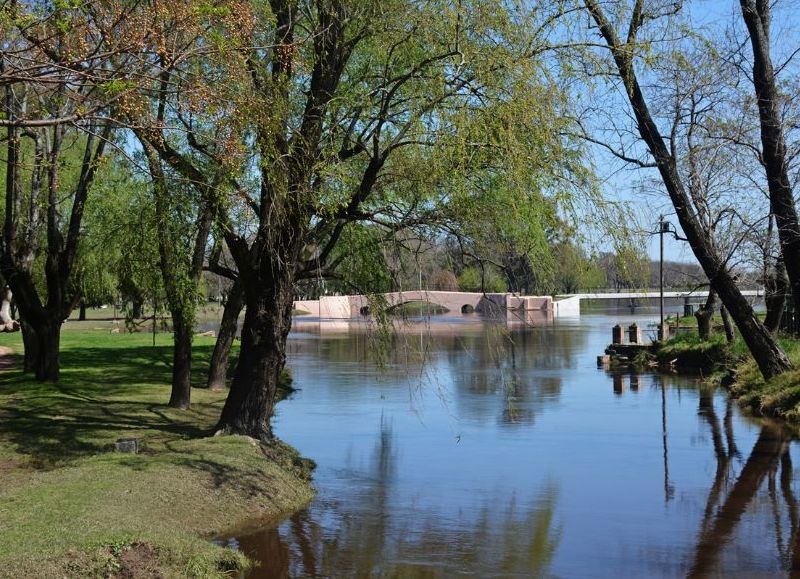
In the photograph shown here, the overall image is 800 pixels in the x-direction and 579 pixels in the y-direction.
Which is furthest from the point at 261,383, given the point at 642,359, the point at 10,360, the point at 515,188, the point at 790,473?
the point at 642,359

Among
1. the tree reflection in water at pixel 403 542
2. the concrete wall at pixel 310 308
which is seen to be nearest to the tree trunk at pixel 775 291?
the tree reflection in water at pixel 403 542

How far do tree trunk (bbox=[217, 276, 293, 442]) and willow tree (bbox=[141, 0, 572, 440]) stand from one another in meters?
0.02

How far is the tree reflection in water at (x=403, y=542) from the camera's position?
29.5 ft

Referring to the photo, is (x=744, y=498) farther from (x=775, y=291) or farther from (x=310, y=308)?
(x=310, y=308)

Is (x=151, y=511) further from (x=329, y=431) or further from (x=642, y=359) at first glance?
(x=642, y=359)

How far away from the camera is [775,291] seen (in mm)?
22312

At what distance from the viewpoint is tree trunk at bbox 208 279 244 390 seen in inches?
730

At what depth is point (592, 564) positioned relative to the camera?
934 centimetres

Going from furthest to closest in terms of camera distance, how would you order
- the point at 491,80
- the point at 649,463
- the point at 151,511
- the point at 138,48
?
the point at 649,463 < the point at 491,80 < the point at 151,511 < the point at 138,48

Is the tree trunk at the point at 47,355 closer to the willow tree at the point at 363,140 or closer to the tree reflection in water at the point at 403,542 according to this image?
the willow tree at the point at 363,140

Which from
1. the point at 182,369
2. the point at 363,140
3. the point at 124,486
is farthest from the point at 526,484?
the point at 182,369

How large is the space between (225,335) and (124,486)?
1047 centimetres

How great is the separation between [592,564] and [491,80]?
5.49 meters

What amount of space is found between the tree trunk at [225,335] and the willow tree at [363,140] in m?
4.03
